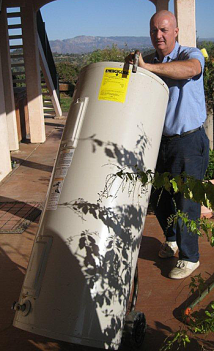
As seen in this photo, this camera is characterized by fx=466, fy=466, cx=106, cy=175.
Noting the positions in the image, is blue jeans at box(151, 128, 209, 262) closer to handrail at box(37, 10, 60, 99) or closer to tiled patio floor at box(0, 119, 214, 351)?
tiled patio floor at box(0, 119, 214, 351)

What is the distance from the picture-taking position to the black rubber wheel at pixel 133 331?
8.86 ft

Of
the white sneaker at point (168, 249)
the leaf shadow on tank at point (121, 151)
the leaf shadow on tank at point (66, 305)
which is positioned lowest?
the white sneaker at point (168, 249)

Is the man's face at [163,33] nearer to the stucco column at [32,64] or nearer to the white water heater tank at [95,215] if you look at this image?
the white water heater tank at [95,215]

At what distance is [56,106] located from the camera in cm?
A: 1391

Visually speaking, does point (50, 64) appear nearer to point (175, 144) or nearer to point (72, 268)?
point (175, 144)

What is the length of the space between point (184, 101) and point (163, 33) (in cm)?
53

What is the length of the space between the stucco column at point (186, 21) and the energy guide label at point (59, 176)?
316 cm

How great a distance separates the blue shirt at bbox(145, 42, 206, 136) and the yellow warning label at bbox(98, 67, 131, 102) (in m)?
0.78

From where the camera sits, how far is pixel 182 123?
352 cm

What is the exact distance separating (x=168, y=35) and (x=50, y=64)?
10.4 m

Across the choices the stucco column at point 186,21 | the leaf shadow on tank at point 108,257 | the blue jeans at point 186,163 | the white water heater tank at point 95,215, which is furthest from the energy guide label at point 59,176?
the stucco column at point 186,21

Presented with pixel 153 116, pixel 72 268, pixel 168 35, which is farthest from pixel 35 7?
pixel 72 268

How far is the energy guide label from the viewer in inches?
106

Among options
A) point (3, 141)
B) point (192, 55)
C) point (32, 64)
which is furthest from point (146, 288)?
point (32, 64)
